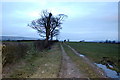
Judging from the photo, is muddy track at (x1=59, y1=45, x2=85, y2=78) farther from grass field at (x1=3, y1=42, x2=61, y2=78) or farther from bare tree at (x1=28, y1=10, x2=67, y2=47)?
bare tree at (x1=28, y1=10, x2=67, y2=47)

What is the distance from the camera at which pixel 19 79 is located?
6047 mm

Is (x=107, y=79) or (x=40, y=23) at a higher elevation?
(x=40, y=23)

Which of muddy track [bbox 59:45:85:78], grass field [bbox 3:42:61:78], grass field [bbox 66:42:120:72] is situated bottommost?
grass field [bbox 66:42:120:72]

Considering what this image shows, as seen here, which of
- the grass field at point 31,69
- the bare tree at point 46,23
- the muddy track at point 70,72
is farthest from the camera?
the bare tree at point 46,23

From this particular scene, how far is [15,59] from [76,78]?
14.9ft

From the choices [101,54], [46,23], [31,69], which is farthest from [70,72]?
[46,23]

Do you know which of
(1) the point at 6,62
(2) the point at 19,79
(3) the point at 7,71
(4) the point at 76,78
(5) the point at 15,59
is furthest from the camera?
(5) the point at 15,59

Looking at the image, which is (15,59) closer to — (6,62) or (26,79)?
(6,62)

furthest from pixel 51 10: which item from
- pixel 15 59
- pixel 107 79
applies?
pixel 107 79

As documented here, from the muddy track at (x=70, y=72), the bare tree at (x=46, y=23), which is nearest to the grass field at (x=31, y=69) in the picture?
the muddy track at (x=70, y=72)

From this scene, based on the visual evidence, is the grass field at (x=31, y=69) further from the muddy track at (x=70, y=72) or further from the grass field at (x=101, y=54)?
the grass field at (x=101, y=54)

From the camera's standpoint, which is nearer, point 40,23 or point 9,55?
point 9,55

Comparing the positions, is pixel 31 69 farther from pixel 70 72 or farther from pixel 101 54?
pixel 101 54

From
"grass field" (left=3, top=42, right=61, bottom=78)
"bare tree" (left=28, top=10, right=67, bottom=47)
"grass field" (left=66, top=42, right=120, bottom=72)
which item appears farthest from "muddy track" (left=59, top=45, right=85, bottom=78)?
"bare tree" (left=28, top=10, right=67, bottom=47)
